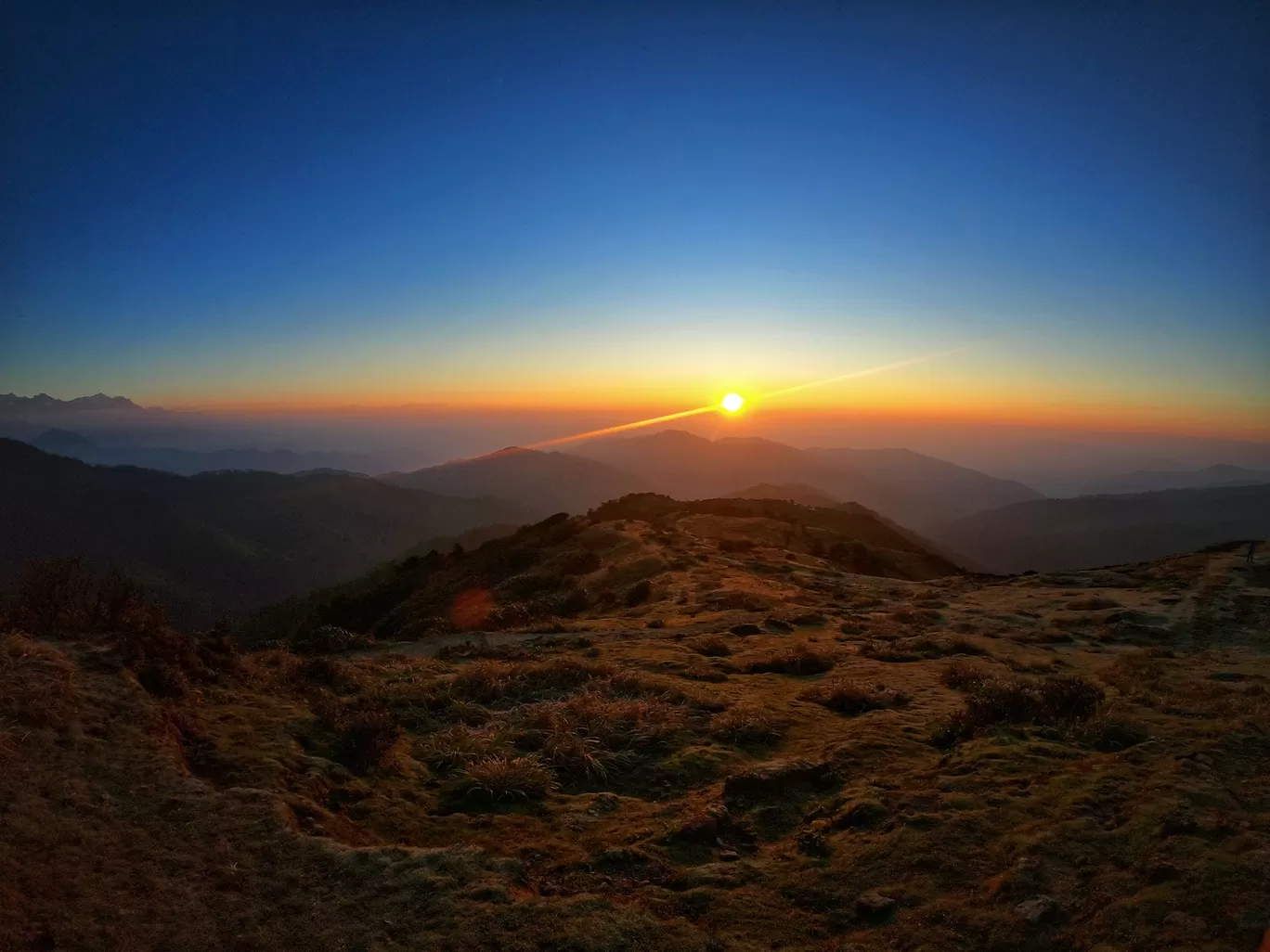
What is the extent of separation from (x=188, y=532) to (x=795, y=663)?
161287mm

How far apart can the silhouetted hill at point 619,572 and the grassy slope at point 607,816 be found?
1069 centimetres

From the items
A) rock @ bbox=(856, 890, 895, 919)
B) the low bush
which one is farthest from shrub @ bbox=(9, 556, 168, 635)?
rock @ bbox=(856, 890, 895, 919)

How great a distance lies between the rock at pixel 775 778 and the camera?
28.5 ft

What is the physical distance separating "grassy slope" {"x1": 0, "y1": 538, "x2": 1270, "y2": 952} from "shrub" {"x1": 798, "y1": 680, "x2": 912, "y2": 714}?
0.18 meters

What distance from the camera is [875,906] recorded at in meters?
6.12

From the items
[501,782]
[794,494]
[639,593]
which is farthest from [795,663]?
[794,494]

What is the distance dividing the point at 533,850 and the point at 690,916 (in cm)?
199

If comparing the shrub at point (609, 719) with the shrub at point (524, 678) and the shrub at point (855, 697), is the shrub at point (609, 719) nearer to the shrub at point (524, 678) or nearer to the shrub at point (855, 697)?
the shrub at point (524, 678)

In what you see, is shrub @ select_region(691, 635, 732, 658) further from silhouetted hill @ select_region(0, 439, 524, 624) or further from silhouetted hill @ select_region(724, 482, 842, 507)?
silhouetted hill @ select_region(724, 482, 842, 507)

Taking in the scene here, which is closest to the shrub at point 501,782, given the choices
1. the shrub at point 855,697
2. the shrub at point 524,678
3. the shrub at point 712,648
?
the shrub at point 524,678

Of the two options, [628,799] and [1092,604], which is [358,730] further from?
[1092,604]

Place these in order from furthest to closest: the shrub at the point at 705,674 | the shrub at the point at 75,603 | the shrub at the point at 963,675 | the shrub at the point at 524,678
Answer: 1. the shrub at the point at 705,674
2. the shrub at the point at 963,675
3. the shrub at the point at 524,678
4. the shrub at the point at 75,603

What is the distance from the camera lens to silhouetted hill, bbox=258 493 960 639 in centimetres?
2538

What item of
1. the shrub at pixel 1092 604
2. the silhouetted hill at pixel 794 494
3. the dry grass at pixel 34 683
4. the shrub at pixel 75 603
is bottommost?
the silhouetted hill at pixel 794 494
